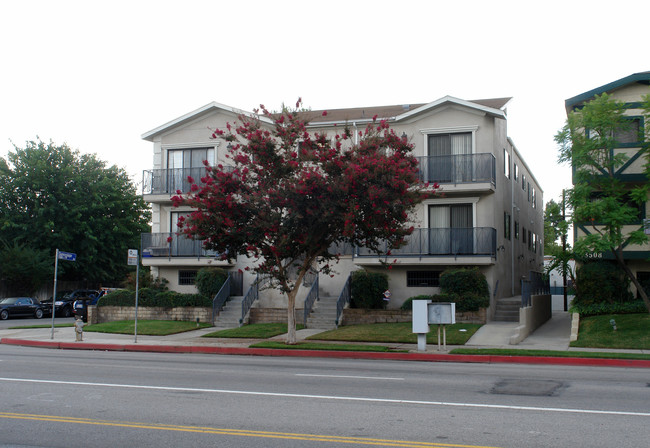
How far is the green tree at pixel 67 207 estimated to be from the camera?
3991 centimetres

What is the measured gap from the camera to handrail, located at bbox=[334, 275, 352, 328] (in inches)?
962

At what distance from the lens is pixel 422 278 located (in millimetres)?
26453

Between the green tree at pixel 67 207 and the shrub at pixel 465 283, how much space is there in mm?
25743

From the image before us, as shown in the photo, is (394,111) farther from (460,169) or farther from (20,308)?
(20,308)

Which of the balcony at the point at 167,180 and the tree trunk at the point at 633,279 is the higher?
the balcony at the point at 167,180

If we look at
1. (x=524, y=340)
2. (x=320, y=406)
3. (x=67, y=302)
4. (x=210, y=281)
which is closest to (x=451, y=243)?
(x=524, y=340)

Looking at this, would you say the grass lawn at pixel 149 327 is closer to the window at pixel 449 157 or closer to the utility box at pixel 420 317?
the utility box at pixel 420 317

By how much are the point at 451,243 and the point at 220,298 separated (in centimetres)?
991

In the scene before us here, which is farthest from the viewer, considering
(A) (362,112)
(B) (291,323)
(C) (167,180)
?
(A) (362,112)

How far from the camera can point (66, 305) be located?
38750mm

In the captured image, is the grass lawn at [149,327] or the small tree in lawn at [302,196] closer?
the small tree in lawn at [302,196]

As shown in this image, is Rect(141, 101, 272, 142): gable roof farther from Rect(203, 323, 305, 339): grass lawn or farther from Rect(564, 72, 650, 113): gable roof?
Rect(564, 72, 650, 113): gable roof

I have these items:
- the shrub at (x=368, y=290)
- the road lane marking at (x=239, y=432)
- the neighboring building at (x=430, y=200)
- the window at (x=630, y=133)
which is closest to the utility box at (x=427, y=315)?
the neighboring building at (x=430, y=200)

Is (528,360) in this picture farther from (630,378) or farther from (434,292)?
(434,292)
